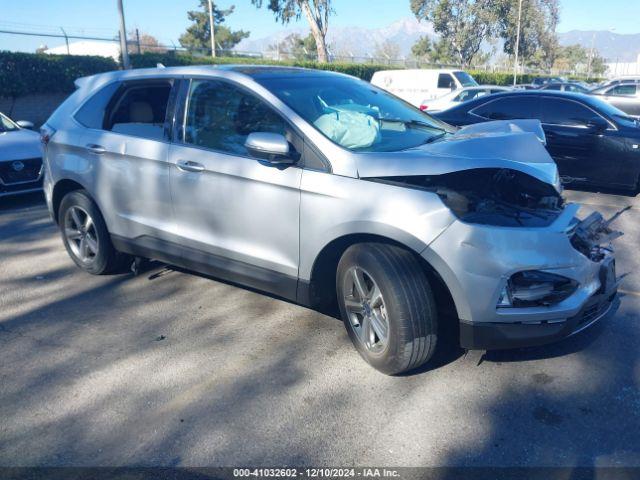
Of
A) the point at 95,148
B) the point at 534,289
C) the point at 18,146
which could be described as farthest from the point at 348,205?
the point at 18,146

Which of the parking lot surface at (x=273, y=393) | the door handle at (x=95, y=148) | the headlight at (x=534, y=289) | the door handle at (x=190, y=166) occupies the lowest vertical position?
the parking lot surface at (x=273, y=393)

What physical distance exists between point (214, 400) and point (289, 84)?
2195mm

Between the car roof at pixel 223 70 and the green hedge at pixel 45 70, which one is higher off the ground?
the green hedge at pixel 45 70

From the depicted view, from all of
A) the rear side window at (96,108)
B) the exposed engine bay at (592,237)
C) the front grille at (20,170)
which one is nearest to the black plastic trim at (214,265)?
the rear side window at (96,108)

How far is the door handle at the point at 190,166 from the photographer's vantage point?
13.4 feet

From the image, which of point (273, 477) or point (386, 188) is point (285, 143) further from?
point (273, 477)

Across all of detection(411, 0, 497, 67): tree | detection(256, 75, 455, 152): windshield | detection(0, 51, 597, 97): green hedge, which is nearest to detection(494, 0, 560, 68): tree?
detection(411, 0, 497, 67): tree

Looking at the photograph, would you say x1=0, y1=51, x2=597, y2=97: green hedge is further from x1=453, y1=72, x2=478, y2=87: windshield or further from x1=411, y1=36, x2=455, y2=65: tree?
x1=411, y1=36, x2=455, y2=65: tree

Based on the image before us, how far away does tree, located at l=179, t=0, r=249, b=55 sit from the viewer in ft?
193

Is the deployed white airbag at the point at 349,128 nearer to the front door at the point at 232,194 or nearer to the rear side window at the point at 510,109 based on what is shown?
the front door at the point at 232,194

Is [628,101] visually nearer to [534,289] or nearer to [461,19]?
[534,289]

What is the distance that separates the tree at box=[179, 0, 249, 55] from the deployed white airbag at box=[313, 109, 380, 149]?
5723cm

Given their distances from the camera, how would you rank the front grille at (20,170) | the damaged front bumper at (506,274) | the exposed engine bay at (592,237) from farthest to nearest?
the front grille at (20,170)
the exposed engine bay at (592,237)
the damaged front bumper at (506,274)

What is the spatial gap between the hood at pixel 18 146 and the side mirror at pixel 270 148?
549 cm
